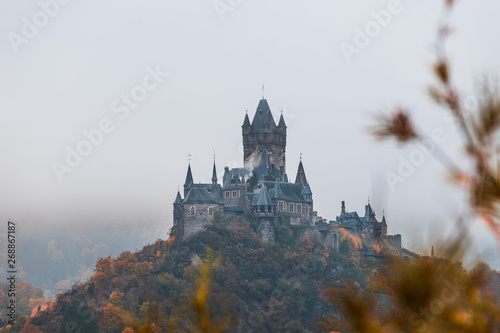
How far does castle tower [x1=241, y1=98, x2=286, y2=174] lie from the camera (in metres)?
83.7

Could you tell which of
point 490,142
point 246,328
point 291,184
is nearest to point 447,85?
point 490,142

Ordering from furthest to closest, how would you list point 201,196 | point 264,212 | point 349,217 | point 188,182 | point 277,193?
point 349,217, point 188,182, point 277,193, point 264,212, point 201,196

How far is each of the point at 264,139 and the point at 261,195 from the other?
35.1 feet

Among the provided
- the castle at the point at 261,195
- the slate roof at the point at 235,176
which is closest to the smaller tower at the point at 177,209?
the castle at the point at 261,195

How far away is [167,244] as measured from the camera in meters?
76.7

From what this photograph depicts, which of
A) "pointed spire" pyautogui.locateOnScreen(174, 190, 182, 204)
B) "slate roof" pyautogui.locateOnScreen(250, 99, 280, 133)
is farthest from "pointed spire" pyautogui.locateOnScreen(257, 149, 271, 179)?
"pointed spire" pyautogui.locateOnScreen(174, 190, 182, 204)

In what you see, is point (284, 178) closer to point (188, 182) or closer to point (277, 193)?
point (277, 193)

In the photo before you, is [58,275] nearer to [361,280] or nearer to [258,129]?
[258,129]

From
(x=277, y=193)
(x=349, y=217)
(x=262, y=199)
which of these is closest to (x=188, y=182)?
(x=262, y=199)

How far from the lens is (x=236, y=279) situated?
75.7 m

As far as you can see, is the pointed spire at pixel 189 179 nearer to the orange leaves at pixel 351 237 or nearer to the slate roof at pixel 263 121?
the slate roof at pixel 263 121

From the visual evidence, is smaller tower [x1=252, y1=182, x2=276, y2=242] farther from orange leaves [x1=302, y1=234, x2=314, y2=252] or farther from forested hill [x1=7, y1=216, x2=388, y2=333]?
orange leaves [x1=302, y1=234, x2=314, y2=252]

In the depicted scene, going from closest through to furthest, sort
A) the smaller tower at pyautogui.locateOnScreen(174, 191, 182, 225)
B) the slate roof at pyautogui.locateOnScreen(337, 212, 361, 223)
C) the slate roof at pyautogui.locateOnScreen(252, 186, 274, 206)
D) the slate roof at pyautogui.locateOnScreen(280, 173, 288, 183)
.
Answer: the slate roof at pyautogui.locateOnScreen(252, 186, 274, 206)
the smaller tower at pyautogui.locateOnScreen(174, 191, 182, 225)
the slate roof at pyautogui.locateOnScreen(280, 173, 288, 183)
the slate roof at pyautogui.locateOnScreen(337, 212, 361, 223)

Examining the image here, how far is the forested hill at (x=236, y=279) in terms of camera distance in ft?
239
